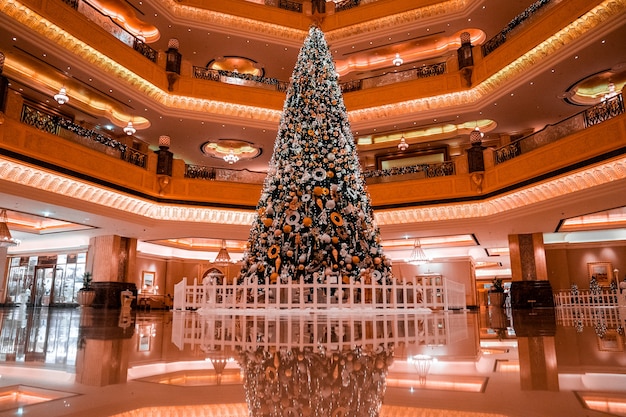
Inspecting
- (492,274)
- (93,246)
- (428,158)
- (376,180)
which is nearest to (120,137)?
(93,246)

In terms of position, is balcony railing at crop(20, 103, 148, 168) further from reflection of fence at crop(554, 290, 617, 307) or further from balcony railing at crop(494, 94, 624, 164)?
reflection of fence at crop(554, 290, 617, 307)

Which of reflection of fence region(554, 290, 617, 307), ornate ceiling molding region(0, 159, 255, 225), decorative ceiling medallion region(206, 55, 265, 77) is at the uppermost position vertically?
decorative ceiling medallion region(206, 55, 265, 77)

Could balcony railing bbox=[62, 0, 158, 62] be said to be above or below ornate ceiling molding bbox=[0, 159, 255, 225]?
above

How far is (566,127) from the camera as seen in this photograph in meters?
12.5

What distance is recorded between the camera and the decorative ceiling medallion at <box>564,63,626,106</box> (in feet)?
46.8

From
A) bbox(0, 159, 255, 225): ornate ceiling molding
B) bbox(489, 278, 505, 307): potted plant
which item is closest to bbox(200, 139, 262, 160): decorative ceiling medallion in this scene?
bbox(0, 159, 255, 225): ornate ceiling molding

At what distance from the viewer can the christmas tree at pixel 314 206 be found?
7.29m

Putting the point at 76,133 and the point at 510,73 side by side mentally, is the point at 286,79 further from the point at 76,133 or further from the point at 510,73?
the point at 76,133

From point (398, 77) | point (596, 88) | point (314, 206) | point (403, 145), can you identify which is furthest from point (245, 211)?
point (596, 88)

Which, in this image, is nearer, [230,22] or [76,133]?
[76,133]

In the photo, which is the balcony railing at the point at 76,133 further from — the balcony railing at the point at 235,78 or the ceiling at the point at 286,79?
the balcony railing at the point at 235,78

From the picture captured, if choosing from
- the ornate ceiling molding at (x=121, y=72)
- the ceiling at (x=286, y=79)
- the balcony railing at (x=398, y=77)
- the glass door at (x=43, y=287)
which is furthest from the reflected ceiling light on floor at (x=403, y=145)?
the glass door at (x=43, y=287)

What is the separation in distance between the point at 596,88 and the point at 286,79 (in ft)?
38.4

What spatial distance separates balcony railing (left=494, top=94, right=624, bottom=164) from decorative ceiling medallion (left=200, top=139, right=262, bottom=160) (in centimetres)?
974
